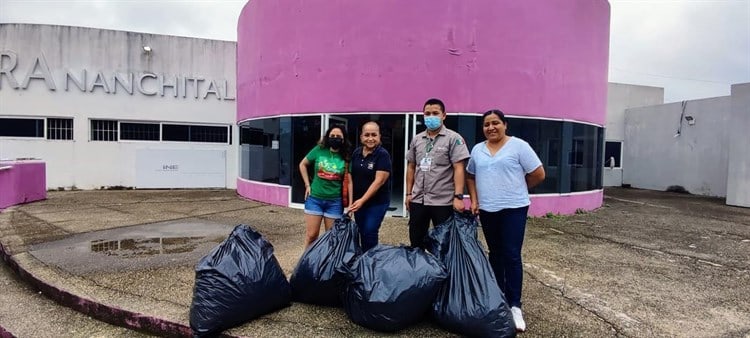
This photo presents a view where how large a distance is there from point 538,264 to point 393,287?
2634 millimetres

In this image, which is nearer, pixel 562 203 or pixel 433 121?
pixel 433 121

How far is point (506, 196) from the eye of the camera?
3172mm

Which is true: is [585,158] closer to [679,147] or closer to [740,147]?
[740,147]

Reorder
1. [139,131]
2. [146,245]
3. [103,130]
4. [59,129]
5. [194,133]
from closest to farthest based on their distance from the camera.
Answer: [146,245]
[59,129]
[103,130]
[139,131]
[194,133]

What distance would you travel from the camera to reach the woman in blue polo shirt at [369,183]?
370 cm

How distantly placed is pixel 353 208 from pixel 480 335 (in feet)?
4.55

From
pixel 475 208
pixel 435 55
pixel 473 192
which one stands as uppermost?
pixel 435 55

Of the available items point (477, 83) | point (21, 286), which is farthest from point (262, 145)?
point (21, 286)

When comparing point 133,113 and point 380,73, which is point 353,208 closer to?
point 380,73

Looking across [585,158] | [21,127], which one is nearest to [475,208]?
[585,158]

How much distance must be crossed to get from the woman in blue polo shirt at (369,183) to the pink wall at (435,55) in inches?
159

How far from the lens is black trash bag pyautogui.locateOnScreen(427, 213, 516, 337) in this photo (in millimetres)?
2832

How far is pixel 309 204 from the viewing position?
3.98m

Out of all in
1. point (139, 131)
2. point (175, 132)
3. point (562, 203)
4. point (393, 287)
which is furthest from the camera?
point (175, 132)
